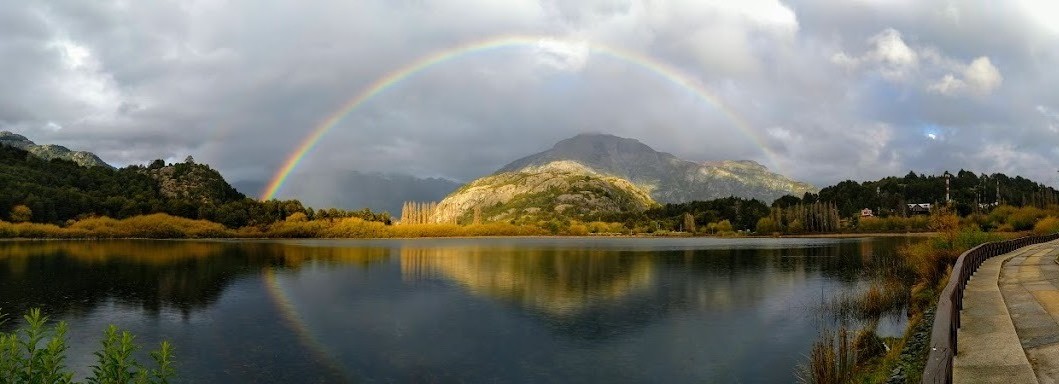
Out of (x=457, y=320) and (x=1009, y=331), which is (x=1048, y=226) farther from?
(x=457, y=320)

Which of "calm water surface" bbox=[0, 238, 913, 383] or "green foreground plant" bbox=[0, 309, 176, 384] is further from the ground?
"green foreground plant" bbox=[0, 309, 176, 384]

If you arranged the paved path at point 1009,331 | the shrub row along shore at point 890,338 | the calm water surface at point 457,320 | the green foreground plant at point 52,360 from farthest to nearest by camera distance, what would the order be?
the calm water surface at point 457,320
the shrub row along shore at point 890,338
the paved path at point 1009,331
the green foreground plant at point 52,360

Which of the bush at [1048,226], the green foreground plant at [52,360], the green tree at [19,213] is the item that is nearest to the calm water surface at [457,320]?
the green foreground plant at [52,360]

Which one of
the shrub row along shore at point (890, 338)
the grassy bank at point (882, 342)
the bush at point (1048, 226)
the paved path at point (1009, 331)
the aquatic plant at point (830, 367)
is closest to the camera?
the paved path at point (1009, 331)

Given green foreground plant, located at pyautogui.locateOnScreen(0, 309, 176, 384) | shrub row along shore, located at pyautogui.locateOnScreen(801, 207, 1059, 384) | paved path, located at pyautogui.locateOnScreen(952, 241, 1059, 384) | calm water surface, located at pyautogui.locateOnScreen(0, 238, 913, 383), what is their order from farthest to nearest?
calm water surface, located at pyautogui.locateOnScreen(0, 238, 913, 383) → shrub row along shore, located at pyautogui.locateOnScreen(801, 207, 1059, 384) → paved path, located at pyautogui.locateOnScreen(952, 241, 1059, 384) → green foreground plant, located at pyautogui.locateOnScreen(0, 309, 176, 384)

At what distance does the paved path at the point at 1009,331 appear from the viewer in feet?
44.6

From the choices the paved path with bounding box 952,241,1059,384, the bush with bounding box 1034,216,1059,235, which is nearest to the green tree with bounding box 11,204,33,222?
the paved path with bounding box 952,241,1059,384

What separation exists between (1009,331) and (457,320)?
91.0ft

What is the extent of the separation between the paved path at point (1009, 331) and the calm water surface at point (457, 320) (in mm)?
5009

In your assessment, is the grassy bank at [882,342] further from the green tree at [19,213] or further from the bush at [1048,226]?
the green tree at [19,213]

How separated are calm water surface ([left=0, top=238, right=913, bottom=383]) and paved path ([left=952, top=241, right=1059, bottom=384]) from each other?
5.01m

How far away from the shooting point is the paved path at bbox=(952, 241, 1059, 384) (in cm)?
1359

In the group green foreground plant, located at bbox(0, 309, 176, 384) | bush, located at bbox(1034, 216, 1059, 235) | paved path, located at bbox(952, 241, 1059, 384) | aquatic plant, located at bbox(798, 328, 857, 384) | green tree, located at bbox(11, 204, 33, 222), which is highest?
green tree, located at bbox(11, 204, 33, 222)

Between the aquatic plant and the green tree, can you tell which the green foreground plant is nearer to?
the aquatic plant
